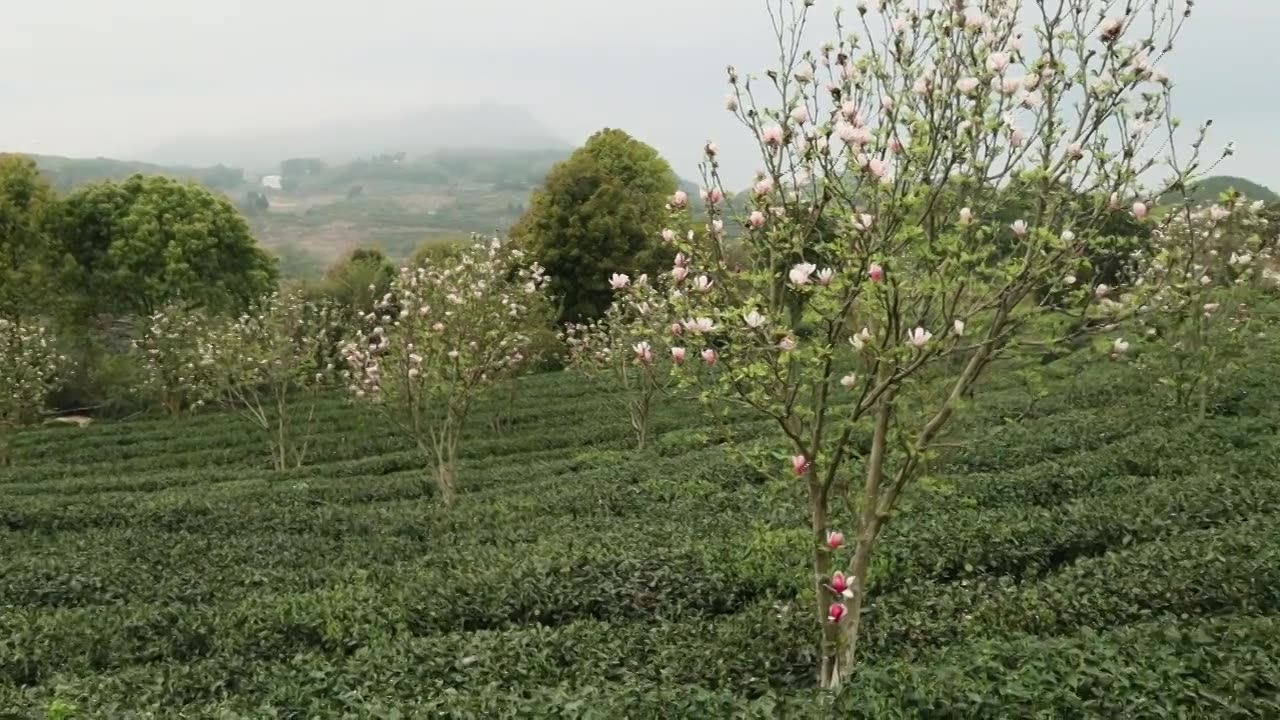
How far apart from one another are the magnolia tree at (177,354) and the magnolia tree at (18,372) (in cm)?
290

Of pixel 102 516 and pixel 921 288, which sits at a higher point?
pixel 921 288

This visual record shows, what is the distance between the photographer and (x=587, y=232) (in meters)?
45.9

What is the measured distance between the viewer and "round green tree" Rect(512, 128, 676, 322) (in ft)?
150

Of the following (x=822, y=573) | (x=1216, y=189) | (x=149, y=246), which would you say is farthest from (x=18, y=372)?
(x=1216, y=189)

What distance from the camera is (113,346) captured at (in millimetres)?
44656

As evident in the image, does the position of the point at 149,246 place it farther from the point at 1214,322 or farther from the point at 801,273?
the point at 801,273

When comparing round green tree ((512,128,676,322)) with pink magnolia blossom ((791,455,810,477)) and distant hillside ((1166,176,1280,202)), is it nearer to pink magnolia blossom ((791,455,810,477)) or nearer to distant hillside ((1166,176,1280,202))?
distant hillside ((1166,176,1280,202))

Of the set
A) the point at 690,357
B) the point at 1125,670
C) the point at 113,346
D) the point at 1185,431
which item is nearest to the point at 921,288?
the point at 690,357

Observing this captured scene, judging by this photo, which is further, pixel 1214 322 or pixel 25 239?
pixel 25 239

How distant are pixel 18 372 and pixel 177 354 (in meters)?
4.55

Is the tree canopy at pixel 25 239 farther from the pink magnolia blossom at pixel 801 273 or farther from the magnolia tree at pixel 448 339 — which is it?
the pink magnolia blossom at pixel 801 273

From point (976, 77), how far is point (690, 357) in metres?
2.86

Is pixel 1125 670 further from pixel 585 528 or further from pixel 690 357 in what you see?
pixel 585 528

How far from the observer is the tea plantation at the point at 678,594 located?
6262mm
